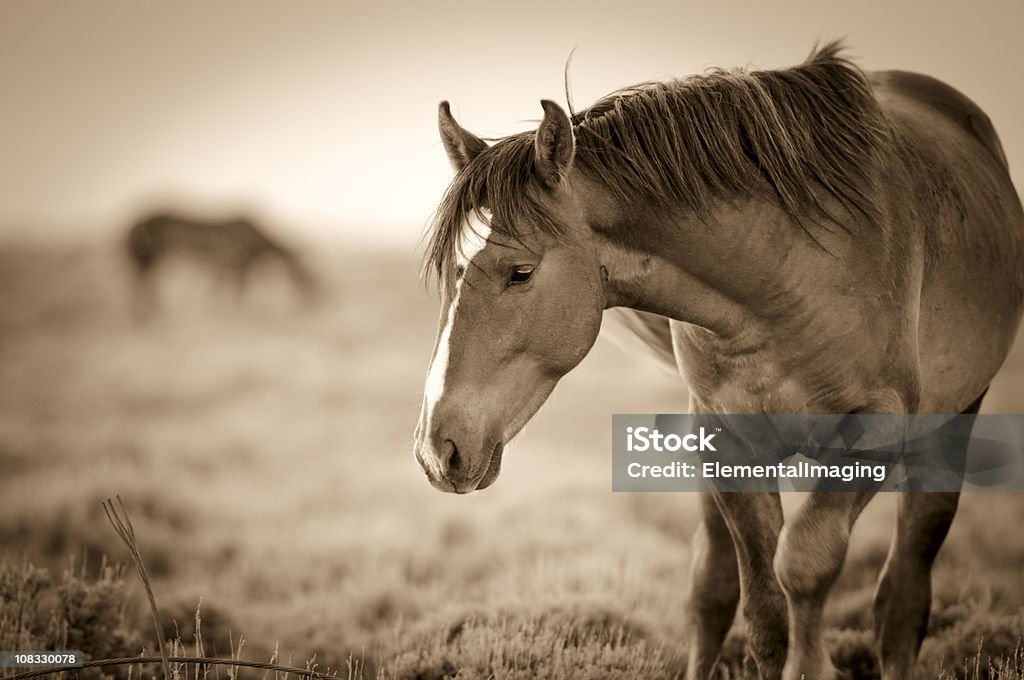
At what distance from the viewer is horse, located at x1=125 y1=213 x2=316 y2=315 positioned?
7332 mm

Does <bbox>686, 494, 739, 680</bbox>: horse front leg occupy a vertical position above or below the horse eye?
below

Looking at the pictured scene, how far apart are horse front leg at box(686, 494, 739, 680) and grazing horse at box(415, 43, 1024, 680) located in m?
0.23

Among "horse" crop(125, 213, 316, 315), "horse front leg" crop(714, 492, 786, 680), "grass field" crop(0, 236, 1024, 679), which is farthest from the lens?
"horse" crop(125, 213, 316, 315)

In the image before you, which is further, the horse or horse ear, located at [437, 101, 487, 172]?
the horse

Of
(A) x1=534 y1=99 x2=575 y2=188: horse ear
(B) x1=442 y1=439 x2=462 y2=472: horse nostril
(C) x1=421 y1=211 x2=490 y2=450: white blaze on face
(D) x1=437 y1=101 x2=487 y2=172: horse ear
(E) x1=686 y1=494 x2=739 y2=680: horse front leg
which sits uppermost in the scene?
(D) x1=437 y1=101 x2=487 y2=172: horse ear

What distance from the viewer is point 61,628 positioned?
3008 mm

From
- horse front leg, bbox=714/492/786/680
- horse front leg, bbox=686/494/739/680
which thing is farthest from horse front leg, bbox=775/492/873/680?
horse front leg, bbox=686/494/739/680

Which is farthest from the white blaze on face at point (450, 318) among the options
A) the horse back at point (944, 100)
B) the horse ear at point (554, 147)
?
the horse back at point (944, 100)

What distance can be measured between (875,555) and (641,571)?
4.10ft

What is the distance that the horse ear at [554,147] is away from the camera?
167cm

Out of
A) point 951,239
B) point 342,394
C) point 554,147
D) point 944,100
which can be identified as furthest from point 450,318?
point 342,394

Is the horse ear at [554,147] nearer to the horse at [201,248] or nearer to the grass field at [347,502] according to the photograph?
the grass field at [347,502]

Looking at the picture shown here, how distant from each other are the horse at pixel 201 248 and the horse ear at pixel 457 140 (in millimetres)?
6086

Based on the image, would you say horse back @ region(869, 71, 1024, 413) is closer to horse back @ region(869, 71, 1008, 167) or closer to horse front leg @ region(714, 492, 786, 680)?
horse back @ region(869, 71, 1008, 167)
